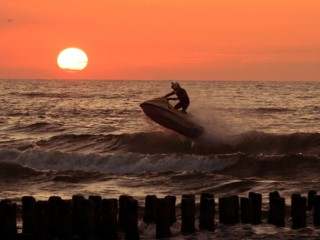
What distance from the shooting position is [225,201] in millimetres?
12805

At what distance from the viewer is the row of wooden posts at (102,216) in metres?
11.8

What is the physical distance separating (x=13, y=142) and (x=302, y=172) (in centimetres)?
1627

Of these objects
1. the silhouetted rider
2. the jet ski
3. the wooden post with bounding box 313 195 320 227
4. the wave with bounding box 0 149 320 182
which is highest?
the silhouetted rider

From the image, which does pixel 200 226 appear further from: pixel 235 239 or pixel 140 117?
pixel 140 117

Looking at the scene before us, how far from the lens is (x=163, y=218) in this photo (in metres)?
12.3

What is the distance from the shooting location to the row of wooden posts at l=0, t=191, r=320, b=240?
38.7ft

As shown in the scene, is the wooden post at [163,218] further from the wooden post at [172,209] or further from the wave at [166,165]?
the wave at [166,165]

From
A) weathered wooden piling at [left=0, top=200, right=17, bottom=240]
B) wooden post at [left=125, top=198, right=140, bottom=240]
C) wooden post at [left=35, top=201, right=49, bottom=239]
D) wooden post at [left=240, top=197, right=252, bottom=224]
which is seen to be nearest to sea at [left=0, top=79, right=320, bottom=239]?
wooden post at [left=240, top=197, right=252, bottom=224]

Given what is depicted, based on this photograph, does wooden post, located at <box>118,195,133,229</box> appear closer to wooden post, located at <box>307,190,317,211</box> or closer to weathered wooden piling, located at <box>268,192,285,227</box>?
weathered wooden piling, located at <box>268,192,285,227</box>

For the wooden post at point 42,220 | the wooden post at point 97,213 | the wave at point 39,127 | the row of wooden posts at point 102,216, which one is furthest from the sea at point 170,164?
the wooden post at point 42,220

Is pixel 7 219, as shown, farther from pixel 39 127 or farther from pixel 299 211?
pixel 39 127

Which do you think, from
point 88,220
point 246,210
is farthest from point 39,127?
point 88,220

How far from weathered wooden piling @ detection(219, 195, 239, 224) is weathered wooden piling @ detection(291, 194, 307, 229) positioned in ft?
3.53

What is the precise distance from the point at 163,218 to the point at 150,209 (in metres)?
0.65
